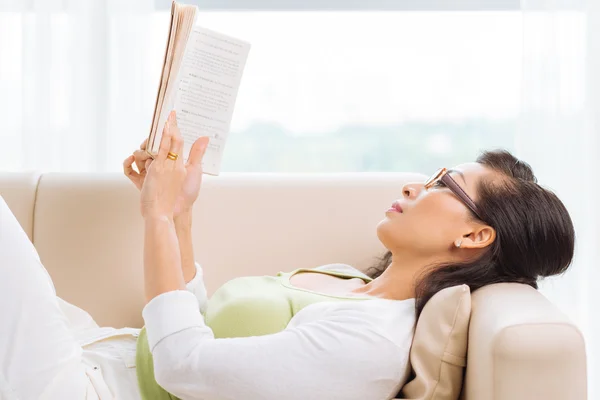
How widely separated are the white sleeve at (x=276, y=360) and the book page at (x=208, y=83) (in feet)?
1.65

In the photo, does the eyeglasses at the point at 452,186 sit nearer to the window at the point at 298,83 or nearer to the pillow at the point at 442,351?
the pillow at the point at 442,351

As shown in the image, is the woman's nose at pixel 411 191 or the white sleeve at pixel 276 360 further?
the woman's nose at pixel 411 191

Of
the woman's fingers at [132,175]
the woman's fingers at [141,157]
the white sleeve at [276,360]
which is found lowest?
the white sleeve at [276,360]

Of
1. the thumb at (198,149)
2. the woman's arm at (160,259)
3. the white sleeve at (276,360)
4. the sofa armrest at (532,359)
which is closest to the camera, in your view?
the sofa armrest at (532,359)

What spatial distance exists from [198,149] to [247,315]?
413mm

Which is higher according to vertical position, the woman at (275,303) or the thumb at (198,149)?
the thumb at (198,149)

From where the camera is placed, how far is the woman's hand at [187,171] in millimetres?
1686

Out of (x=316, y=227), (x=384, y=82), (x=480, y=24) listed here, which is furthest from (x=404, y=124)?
(x=316, y=227)

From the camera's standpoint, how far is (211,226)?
195 centimetres

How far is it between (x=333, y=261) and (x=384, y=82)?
141 centimetres

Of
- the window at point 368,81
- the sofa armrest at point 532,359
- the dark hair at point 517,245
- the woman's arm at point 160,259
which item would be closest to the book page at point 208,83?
the woman's arm at point 160,259

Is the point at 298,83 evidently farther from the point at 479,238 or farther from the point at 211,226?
the point at 479,238

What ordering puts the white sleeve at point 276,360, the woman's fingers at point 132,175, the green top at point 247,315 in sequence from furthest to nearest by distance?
the woman's fingers at point 132,175, the green top at point 247,315, the white sleeve at point 276,360

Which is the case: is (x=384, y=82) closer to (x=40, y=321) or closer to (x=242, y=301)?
(x=242, y=301)
